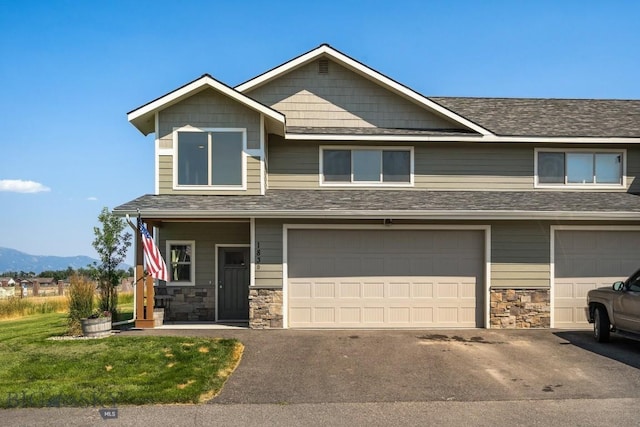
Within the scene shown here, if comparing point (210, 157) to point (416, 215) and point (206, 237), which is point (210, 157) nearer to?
point (206, 237)

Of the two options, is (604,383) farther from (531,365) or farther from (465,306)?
(465,306)

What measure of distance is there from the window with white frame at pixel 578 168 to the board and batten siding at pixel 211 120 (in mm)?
8452

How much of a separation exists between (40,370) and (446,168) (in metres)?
11.3

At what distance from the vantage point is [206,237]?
45.8ft

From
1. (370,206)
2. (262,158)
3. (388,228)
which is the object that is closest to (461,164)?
(388,228)

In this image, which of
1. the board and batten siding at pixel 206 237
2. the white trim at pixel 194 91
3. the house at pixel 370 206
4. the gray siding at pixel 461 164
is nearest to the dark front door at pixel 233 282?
the house at pixel 370 206

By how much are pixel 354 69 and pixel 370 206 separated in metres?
4.69

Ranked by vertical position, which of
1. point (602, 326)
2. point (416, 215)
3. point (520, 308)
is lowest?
point (602, 326)

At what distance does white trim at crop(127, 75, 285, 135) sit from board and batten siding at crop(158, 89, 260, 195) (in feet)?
0.81

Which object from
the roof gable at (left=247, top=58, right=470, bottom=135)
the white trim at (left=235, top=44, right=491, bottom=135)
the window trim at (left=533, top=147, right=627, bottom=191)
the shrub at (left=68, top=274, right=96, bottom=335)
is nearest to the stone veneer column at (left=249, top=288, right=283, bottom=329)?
the shrub at (left=68, top=274, right=96, bottom=335)

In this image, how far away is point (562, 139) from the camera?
14.4 metres

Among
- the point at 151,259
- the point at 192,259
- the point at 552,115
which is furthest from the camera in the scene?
the point at 552,115

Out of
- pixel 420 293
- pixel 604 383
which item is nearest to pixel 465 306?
pixel 420 293

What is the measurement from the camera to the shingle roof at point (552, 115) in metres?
14.7
